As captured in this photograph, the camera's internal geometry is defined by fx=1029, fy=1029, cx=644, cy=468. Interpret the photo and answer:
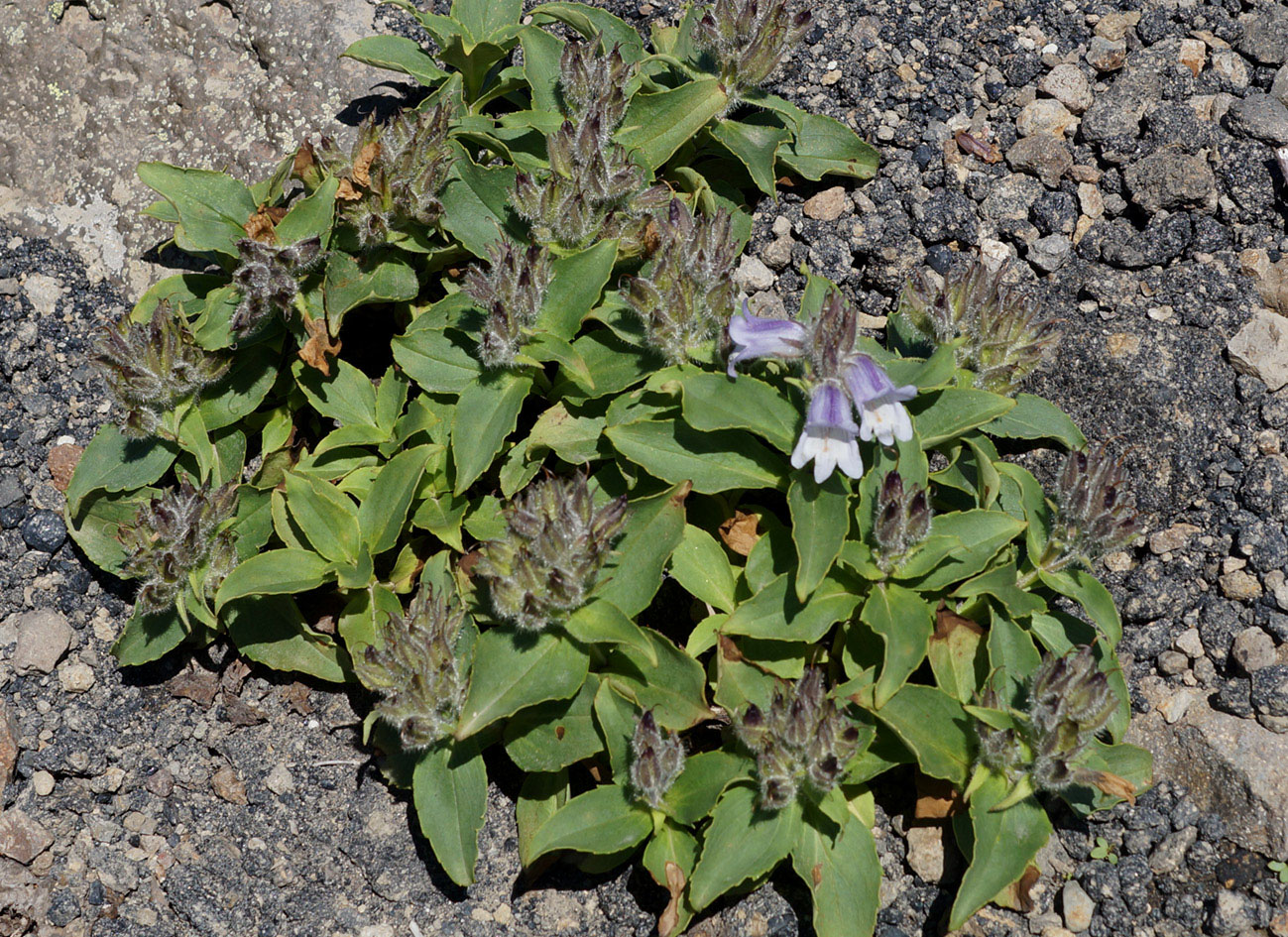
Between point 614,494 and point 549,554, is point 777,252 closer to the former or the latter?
point 614,494

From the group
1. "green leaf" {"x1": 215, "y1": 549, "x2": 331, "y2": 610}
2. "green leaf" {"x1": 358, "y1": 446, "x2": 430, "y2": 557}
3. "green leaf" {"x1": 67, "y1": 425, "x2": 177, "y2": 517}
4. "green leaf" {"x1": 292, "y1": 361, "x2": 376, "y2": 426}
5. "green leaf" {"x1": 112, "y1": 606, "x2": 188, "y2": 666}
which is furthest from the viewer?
"green leaf" {"x1": 292, "y1": 361, "x2": 376, "y2": 426}

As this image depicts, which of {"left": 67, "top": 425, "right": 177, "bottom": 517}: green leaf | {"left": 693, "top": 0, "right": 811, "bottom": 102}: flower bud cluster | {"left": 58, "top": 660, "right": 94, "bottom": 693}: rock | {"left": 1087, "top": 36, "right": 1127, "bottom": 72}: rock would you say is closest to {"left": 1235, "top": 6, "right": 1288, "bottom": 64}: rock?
{"left": 1087, "top": 36, "right": 1127, "bottom": 72}: rock

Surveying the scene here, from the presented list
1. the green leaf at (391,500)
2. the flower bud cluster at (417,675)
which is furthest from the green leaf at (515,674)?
the green leaf at (391,500)

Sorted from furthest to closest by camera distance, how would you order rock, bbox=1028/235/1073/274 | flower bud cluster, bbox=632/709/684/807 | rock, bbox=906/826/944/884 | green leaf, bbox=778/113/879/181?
green leaf, bbox=778/113/879/181 < rock, bbox=1028/235/1073/274 < rock, bbox=906/826/944/884 < flower bud cluster, bbox=632/709/684/807

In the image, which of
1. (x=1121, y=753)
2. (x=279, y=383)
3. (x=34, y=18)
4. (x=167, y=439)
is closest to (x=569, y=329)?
(x=279, y=383)

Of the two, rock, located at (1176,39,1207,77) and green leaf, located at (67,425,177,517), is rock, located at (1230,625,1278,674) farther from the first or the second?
green leaf, located at (67,425,177,517)

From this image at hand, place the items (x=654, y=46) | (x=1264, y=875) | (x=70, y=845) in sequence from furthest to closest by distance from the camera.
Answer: (x=654, y=46) → (x=70, y=845) → (x=1264, y=875)

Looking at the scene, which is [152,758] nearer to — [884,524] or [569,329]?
[569,329]

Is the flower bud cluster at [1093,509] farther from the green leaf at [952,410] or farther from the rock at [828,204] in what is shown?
the rock at [828,204]
